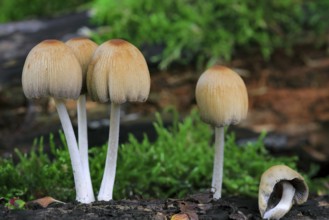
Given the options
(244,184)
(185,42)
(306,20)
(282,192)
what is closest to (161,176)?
(244,184)

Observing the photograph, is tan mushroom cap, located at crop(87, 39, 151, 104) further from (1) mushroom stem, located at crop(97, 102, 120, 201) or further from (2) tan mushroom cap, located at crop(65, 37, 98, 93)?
(1) mushroom stem, located at crop(97, 102, 120, 201)

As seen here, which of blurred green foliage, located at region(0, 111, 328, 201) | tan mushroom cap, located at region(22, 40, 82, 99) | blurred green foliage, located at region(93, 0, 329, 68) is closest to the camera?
tan mushroom cap, located at region(22, 40, 82, 99)

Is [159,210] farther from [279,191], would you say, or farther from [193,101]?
[193,101]

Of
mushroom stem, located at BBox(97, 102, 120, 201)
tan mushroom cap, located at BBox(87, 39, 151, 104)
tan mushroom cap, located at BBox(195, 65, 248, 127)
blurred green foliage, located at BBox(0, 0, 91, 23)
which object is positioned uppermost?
blurred green foliage, located at BBox(0, 0, 91, 23)

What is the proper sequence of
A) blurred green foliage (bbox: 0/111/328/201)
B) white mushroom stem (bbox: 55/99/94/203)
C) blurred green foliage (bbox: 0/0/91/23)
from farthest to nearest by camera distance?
blurred green foliage (bbox: 0/0/91/23) < blurred green foliage (bbox: 0/111/328/201) < white mushroom stem (bbox: 55/99/94/203)

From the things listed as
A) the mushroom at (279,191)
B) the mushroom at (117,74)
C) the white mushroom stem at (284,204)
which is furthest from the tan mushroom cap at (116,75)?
the white mushroom stem at (284,204)

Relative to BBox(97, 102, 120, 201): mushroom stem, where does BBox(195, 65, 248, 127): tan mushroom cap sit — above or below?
above

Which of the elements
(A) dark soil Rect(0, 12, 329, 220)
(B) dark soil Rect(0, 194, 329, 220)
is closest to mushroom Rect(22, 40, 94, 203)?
(B) dark soil Rect(0, 194, 329, 220)

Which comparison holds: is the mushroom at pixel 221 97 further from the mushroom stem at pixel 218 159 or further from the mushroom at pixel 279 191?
the mushroom at pixel 279 191
